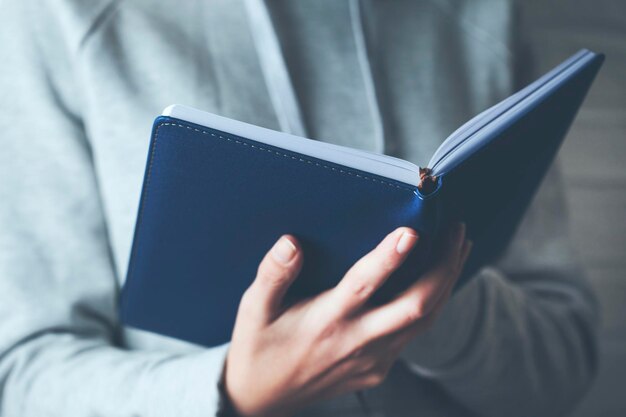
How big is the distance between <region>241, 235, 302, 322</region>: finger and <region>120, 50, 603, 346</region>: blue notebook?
2 cm

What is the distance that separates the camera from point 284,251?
19.4 inches

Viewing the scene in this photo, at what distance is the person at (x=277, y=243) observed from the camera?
0.58 metres

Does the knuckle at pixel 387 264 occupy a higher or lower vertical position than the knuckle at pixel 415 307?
higher

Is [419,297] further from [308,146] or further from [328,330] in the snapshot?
[308,146]

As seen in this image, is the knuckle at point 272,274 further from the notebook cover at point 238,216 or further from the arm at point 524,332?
the arm at point 524,332

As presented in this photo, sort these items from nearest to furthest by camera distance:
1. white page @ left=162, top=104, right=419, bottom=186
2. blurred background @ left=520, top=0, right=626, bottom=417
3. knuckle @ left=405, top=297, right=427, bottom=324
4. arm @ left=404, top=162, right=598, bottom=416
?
white page @ left=162, top=104, right=419, bottom=186 < knuckle @ left=405, top=297, right=427, bottom=324 < arm @ left=404, top=162, right=598, bottom=416 < blurred background @ left=520, top=0, right=626, bottom=417

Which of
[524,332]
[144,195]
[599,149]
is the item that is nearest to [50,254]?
[144,195]

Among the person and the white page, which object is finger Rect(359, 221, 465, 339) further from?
the white page

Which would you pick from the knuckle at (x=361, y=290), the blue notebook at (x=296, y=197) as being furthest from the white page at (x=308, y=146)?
the knuckle at (x=361, y=290)

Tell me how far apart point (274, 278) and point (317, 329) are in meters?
0.07

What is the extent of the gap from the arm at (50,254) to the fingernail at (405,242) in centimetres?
24

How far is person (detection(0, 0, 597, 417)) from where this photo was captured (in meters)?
0.58

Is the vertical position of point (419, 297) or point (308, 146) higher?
point (308, 146)

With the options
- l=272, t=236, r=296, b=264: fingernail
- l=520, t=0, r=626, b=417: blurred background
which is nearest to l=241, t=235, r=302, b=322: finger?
l=272, t=236, r=296, b=264: fingernail
